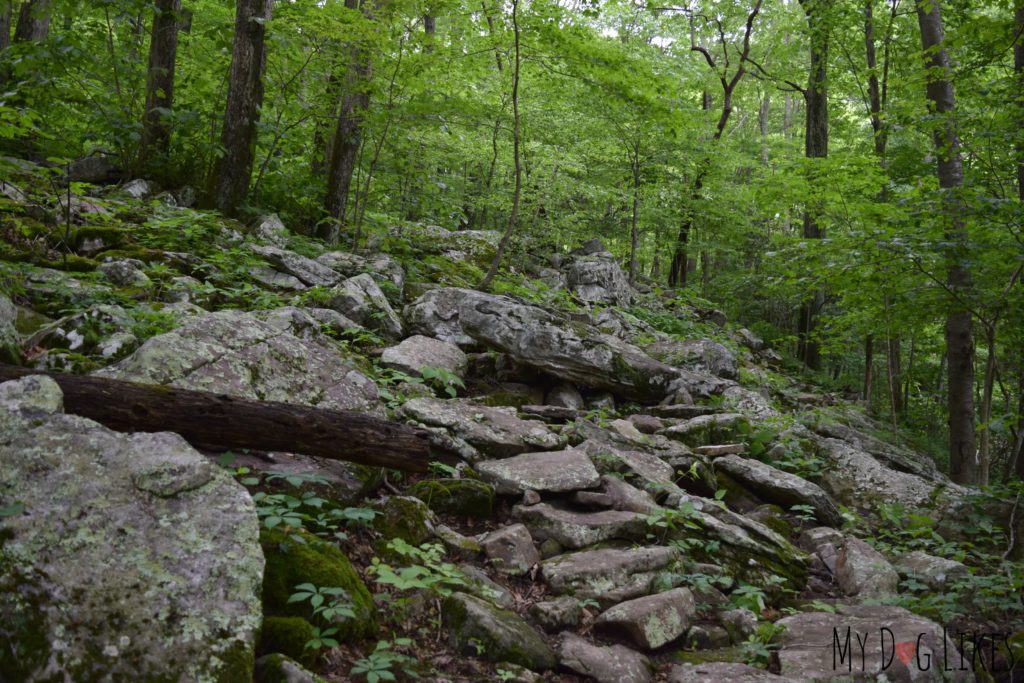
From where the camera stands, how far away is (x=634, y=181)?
1609 cm

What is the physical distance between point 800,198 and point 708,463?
633cm

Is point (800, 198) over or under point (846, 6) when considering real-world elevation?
under

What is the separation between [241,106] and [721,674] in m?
9.68

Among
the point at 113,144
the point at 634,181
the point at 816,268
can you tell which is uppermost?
the point at 634,181

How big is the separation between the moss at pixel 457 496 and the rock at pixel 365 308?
3.36 m

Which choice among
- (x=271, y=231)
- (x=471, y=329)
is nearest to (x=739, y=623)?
(x=471, y=329)

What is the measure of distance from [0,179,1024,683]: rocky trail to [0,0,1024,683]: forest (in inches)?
1.2

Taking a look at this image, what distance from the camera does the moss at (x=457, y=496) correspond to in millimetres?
4473

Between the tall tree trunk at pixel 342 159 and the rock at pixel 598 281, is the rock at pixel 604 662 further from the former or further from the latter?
the rock at pixel 598 281

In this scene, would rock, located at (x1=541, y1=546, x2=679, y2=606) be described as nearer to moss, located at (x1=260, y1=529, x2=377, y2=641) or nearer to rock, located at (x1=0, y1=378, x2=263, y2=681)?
moss, located at (x1=260, y1=529, x2=377, y2=641)

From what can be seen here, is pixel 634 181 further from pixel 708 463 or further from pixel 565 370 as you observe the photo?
pixel 708 463

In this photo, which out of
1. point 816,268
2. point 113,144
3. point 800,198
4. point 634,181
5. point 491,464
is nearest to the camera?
point 491,464

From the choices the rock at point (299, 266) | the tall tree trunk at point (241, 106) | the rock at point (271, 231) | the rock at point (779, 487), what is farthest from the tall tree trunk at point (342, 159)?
the rock at point (779, 487)

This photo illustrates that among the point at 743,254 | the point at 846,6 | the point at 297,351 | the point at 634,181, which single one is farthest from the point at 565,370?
the point at 743,254
